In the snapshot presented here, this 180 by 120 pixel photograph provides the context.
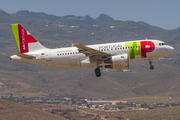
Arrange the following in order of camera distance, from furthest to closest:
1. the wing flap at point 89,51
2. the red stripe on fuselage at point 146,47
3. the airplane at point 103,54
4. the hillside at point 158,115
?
the hillside at point 158,115
the red stripe on fuselage at point 146,47
the airplane at point 103,54
the wing flap at point 89,51

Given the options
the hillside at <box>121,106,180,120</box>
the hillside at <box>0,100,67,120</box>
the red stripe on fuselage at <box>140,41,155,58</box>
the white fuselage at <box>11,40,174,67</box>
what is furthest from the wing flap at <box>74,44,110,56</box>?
the hillside at <box>121,106,180,120</box>

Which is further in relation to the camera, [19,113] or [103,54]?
[19,113]

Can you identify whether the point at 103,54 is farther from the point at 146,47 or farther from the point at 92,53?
the point at 146,47

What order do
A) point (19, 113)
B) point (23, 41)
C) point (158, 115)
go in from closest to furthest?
point (23, 41)
point (19, 113)
point (158, 115)

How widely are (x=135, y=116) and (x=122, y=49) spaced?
130 metres

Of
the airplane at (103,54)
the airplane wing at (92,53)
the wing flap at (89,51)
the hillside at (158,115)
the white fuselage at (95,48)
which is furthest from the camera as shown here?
the hillside at (158,115)

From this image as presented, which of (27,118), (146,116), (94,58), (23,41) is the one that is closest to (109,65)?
(94,58)

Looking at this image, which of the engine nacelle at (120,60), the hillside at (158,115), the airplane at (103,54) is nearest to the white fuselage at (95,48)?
the airplane at (103,54)

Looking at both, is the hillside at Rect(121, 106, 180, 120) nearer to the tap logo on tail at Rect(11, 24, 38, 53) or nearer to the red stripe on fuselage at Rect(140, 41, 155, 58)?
the red stripe on fuselage at Rect(140, 41, 155, 58)

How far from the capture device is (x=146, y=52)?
59594 mm

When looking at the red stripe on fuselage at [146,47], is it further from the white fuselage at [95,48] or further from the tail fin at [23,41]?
the tail fin at [23,41]

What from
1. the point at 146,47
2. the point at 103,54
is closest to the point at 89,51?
the point at 103,54

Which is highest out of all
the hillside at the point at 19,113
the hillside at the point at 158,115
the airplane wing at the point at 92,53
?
the airplane wing at the point at 92,53

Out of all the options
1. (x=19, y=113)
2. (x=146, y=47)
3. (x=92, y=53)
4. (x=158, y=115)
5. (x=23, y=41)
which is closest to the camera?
(x=92, y=53)
